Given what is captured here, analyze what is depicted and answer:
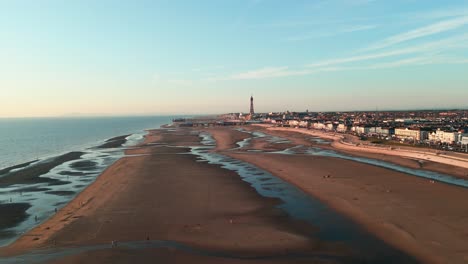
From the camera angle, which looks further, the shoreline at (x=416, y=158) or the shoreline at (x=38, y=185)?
the shoreline at (x=416, y=158)

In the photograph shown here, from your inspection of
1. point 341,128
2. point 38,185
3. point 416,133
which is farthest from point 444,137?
point 38,185

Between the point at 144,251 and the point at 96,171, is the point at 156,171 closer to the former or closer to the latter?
the point at 96,171

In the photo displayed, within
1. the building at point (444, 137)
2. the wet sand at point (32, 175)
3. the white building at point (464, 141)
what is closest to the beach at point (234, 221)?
the wet sand at point (32, 175)

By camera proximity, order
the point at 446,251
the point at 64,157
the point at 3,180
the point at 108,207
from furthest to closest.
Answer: the point at 64,157
the point at 3,180
the point at 108,207
the point at 446,251

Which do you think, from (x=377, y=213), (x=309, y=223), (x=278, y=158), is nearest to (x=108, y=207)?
(x=309, y=223)

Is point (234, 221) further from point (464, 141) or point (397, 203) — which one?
point (464, 141)

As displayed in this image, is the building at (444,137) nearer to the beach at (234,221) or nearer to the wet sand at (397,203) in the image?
the wet sand at (397,203)
